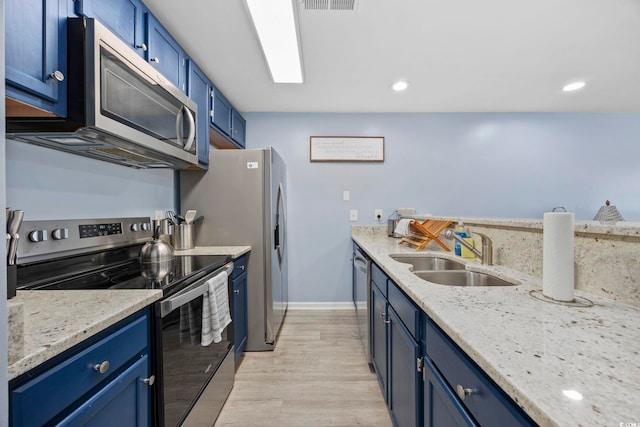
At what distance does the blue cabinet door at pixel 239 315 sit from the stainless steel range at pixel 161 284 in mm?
299

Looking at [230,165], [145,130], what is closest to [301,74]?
[230,165]

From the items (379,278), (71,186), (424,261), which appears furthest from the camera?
(424,261)

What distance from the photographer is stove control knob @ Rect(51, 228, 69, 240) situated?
1168mm

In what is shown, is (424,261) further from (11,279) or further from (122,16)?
(122,16)

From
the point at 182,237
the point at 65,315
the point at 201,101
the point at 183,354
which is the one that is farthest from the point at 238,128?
the point at 65,315

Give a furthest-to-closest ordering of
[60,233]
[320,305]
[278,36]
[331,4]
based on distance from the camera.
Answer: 1. [320,305]
2. [278,36]
3. [331,4]
4. [60,233]

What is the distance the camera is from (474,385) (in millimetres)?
588

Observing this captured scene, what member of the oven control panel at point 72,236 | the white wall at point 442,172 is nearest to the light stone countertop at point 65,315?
the oven control panel at point 72,236

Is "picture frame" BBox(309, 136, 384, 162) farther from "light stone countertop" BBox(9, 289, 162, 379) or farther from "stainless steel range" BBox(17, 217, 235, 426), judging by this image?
"light stone countertop" BBox(9, 289, 162, 379)

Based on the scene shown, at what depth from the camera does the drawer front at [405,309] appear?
95 cm

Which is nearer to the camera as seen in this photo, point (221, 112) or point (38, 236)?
point (38, 236)

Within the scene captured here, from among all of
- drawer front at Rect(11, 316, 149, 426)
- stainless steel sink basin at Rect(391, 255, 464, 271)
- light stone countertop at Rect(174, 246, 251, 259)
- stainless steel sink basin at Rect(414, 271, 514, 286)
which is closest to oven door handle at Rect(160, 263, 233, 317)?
drawer front at Rect(11, 316, 149, 426)

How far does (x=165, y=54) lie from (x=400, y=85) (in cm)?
189

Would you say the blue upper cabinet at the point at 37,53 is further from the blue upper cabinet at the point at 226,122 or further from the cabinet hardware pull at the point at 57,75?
the blue upper cabinet at the point at 226,122
